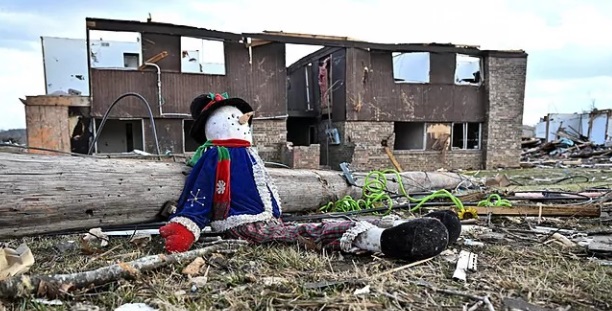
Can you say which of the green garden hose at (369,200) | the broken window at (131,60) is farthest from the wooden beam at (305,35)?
the broken window at (131,60)

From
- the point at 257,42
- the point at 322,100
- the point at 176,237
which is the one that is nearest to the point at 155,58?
Answer: the point at 257,42

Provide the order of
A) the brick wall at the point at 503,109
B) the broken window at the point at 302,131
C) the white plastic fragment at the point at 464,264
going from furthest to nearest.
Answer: the broken window at the point at 302,131, the brick wall at the point at 503,109, the white plastic fragment at the point at 464,264

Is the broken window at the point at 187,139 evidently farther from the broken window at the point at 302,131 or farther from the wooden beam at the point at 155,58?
the broken window at the point at 302,131

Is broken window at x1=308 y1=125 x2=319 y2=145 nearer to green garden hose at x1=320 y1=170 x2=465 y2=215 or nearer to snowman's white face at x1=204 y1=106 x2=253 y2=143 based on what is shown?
green garden hose at x1=320 y1=170 x2=465 y2=215

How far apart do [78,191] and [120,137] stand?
14.2m

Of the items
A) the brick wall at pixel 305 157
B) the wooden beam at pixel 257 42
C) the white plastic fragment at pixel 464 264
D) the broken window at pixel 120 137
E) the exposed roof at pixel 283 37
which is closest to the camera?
the white plastic fragment at pixel 464 264

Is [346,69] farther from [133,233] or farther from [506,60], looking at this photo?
[133,233]

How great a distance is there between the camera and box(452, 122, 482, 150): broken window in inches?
582

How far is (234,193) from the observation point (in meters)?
2.97

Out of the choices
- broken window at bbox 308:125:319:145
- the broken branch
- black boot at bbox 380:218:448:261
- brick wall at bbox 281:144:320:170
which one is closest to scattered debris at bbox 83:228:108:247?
the broken branch

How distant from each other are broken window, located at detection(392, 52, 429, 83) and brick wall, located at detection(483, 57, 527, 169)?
2.42m

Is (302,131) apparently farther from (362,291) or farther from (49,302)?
(49,302)

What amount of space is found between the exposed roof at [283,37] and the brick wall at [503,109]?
516 mm

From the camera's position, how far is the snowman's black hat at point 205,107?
3.19 m
